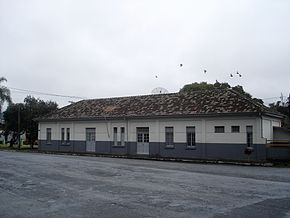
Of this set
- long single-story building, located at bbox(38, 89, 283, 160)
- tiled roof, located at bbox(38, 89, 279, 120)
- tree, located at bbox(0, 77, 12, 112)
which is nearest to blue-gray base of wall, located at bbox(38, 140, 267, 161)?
long single-story building, located at bbox(38, 89, 283, 160)

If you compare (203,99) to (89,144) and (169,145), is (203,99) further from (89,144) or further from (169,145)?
(89,144)

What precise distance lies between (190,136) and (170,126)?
2.11 m

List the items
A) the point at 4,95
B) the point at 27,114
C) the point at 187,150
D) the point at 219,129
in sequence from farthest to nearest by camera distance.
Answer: the point at 27,114 < the point at 4,95 < the point at 187,150 < the point at 219,129

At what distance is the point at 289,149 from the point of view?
27.6 metres

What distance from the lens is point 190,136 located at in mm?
31891

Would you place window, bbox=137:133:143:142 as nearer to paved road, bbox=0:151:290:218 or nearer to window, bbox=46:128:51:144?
window, bbox=46:128:51:144

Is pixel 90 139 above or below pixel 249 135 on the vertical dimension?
below

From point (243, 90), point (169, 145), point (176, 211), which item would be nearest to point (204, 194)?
point (176, 211)

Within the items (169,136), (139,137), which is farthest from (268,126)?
(139,137)

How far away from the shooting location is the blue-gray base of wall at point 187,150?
28.5 meters

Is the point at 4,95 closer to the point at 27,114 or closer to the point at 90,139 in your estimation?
the point at 27,114

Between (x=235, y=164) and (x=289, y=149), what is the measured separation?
15.1ft

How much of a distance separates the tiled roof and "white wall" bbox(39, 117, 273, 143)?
0.71m

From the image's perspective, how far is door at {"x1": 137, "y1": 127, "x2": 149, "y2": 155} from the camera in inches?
1359
